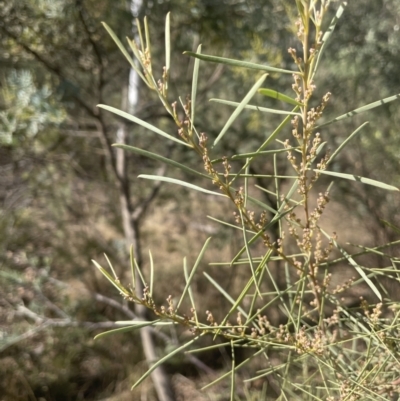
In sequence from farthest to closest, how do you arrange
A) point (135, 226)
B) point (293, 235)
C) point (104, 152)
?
point (104, 152) → point (135, 226) → point (293, 235)

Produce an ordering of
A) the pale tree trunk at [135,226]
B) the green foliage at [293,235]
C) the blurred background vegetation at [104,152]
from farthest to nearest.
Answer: the pale tree trunk at [135,226]
the blurred background vegetation at [104,152]
the green foliage at [293,235]

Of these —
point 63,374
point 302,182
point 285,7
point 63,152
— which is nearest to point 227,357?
point 63,374

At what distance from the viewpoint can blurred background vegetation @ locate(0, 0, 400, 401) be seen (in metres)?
1.33

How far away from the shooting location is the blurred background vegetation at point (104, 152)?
1.33m

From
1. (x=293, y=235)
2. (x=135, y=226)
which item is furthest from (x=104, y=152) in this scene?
(x=293, y=235)

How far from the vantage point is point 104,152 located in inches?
79.4

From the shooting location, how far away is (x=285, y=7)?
1634 millimetres

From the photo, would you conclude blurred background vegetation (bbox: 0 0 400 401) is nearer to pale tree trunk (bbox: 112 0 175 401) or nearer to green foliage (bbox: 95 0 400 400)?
pale tree trunk (bbox: 112 0 175 401)

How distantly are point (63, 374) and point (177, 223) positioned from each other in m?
1.33

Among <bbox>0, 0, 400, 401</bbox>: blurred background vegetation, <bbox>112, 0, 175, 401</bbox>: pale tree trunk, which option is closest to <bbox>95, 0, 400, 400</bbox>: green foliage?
<bbox>0, 0, 400, 401</bbox>: blurred background vegetation

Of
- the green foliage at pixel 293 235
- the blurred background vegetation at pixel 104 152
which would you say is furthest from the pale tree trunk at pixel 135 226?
the green foliage at pixel 293 235

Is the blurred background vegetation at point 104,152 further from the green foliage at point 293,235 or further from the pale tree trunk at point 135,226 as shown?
the green foliage at point 293,235

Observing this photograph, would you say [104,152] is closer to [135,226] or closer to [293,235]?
[135,226]

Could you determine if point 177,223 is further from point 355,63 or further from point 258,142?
point 355,63
